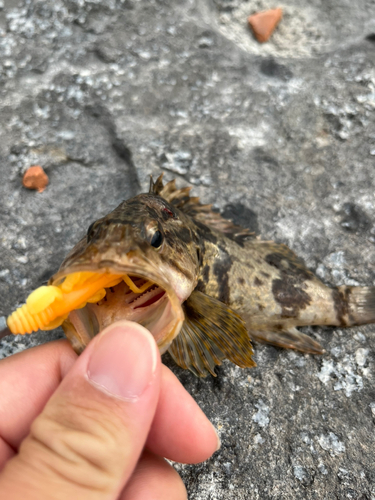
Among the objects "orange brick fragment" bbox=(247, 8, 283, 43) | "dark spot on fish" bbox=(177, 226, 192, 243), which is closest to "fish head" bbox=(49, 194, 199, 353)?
"dark spot on fish" bbox=(177, 226, 192, 243)

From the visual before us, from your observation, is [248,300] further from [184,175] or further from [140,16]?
[140,16]

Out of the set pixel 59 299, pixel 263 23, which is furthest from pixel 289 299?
pixel 263 23

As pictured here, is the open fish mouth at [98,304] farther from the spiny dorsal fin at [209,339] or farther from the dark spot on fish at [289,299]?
the dark spot on fish at [289,299]

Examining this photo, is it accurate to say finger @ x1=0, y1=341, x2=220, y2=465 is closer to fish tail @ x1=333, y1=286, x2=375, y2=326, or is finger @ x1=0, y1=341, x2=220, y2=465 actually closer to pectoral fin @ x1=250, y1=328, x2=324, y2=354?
pectoral fin @ x1=250, y1=328, x2=324, y2=354

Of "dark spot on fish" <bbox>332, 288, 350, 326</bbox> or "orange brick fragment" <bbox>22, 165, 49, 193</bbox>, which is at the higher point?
"orange brick fragment" <bbox>22, 165, 49, 193</bbox>

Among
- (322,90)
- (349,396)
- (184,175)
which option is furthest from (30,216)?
(322,90)

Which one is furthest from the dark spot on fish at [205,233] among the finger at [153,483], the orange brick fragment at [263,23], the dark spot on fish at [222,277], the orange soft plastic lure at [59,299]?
the orange brick fragment at [263,23]

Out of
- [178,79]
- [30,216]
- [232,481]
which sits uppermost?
[178,79]
